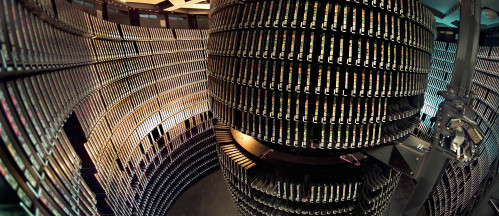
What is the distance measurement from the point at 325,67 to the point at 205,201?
45.8 feet

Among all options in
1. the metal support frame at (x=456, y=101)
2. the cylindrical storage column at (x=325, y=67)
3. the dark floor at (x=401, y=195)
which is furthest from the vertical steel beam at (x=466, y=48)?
the dark floor at (x=401, y=195)

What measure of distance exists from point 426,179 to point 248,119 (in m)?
4.85

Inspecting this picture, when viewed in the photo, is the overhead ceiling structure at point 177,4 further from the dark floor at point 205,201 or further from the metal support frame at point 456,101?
the dark floor at point 205,201

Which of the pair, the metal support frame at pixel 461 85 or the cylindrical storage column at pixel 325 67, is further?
the cylindrical storage column at pixel 325 67

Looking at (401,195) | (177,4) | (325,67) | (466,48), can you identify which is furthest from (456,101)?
(177,4)

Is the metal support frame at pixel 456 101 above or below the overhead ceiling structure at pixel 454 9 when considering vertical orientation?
below

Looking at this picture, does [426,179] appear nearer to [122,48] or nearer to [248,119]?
[248,119]

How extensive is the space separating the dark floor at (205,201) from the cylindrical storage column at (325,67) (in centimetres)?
1055

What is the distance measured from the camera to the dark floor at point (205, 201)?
16375mm


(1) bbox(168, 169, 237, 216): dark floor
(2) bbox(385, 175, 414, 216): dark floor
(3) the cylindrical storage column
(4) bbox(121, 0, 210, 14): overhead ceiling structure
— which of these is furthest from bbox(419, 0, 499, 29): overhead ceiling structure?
(1) bbox(168, 169, 237, 216): dark floor

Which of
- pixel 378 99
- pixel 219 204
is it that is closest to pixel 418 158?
pixel 378 99

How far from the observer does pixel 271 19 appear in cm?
670

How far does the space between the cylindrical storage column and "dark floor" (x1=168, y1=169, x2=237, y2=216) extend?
10.6 m

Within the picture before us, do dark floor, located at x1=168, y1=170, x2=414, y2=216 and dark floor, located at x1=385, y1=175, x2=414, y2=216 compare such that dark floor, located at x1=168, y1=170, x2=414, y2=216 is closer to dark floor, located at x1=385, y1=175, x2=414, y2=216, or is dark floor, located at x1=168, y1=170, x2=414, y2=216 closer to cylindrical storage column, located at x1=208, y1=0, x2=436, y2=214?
dark floor, located at x1=385, y1=175, x2=414, y2=216
